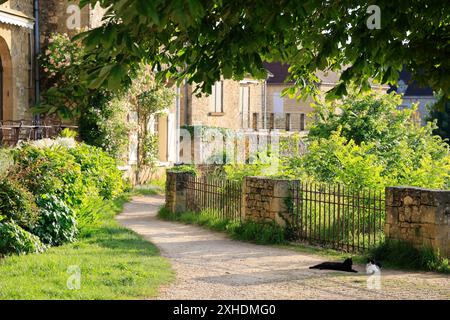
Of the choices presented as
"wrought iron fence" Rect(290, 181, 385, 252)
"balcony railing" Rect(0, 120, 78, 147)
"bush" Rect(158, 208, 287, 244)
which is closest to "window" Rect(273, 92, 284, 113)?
"balcony railing" Rect(0, 120, 78, 147)

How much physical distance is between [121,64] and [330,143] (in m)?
11.7

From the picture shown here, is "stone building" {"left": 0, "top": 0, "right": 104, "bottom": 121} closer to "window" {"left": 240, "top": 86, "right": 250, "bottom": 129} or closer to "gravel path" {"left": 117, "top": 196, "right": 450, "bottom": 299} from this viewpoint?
"gravel path" {"left": 117, "top": 196, "right": 450, "bottom": 299}

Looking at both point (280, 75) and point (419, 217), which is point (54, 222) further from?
point (280, 75)

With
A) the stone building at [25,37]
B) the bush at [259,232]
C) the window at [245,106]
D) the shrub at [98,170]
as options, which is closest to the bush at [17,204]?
the shrub at [98,170]

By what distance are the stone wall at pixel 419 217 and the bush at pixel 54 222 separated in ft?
16.2

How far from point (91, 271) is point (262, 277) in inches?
90.1

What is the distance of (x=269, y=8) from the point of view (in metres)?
7.23

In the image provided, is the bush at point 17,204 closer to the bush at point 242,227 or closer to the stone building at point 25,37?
the bush at point 242,227

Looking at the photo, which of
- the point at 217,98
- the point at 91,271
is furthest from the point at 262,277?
the point at 217,98

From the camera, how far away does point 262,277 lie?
10508 mm

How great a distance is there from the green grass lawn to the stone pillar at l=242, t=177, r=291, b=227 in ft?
8.45

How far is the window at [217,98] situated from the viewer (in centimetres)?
3234

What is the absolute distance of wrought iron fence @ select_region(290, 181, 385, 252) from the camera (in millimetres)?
13062
